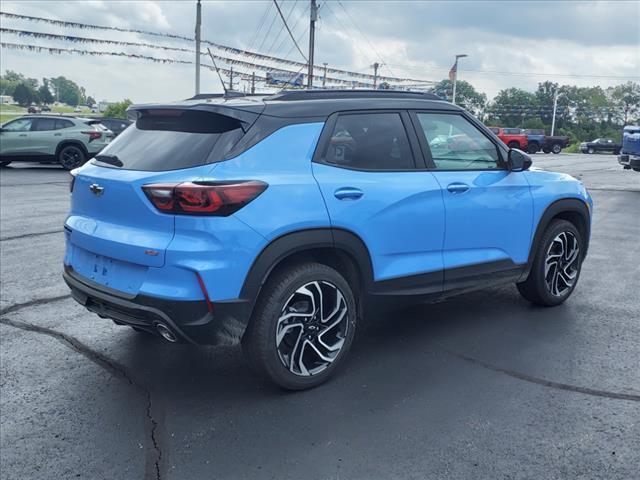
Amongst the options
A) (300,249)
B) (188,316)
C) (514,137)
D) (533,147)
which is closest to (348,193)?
(300,249)

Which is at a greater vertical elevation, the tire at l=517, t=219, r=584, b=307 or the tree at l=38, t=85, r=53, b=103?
the tree at l=38, t=85, r=53, b=103

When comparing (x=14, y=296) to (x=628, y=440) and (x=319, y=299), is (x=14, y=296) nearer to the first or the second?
(x=319, y=299)

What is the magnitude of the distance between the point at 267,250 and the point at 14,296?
331 cm

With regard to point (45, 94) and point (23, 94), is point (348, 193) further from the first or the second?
point (45, 94)

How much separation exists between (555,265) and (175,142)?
3393 millimetres

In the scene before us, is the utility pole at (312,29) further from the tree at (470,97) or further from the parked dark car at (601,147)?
the tree at (470,97)

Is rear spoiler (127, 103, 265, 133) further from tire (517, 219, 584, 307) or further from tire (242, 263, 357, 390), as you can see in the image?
tire (517, 219, 584, 307)

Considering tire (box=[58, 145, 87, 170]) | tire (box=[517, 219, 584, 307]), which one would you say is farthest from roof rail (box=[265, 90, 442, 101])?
tire (box=[58, 145, 87, 170])

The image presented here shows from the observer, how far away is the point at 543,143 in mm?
43844

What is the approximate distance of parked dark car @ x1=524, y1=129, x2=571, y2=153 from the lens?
43.4 metres

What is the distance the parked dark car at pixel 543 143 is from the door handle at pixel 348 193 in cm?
4226

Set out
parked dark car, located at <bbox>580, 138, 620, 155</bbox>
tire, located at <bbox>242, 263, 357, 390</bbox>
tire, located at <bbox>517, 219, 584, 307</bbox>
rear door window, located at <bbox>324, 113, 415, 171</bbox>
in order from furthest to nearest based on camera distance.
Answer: parked dark car, located at <bbox>580, 138, 620, 155</bbox>, tire, located at <bbox>517, 219, 584, 307</bbox>, rear door window, located at <bbox>324, 113, 415, 171</bbox>, tire, located at <bbox>242, 263, 357, 390</bbox>

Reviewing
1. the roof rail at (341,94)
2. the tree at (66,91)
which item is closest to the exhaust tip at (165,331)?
the roof rail at (341,94)

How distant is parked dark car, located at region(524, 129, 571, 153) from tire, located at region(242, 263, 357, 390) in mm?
42388
